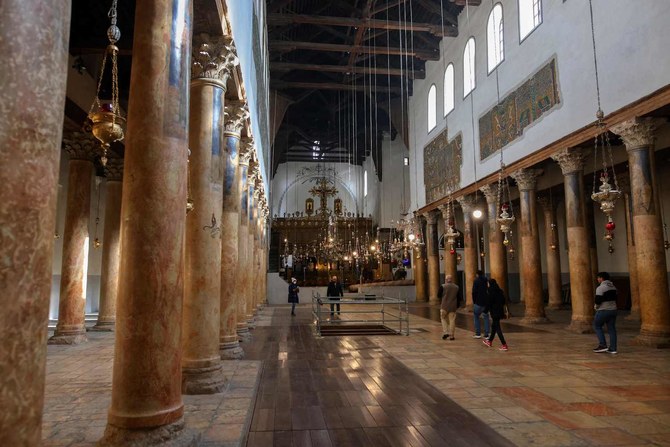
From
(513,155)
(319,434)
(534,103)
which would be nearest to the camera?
(319,434)

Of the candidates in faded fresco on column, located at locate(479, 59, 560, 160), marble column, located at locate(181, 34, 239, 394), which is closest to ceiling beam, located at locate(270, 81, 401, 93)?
faded fresco on column, located at locate(479, 59, 560, 160)

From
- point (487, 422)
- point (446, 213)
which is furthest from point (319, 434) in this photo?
point (446, 213)

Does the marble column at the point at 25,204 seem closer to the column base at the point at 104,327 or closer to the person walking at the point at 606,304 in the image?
the person walking at the point at 606,304

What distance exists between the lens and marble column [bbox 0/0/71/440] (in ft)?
5.80

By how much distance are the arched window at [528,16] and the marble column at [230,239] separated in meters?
10.2

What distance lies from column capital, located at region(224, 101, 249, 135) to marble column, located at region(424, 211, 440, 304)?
1605cm

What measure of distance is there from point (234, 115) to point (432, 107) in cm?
1627

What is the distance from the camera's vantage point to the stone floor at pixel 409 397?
4211 millimetres

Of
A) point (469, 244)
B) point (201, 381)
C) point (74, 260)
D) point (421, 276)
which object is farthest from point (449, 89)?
point (201, 381)

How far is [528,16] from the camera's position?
14453 mm

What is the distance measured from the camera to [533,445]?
394 centimetres

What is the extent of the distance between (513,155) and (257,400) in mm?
12524

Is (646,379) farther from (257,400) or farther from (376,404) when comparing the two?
(257,400)

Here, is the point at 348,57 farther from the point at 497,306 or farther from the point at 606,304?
the point at 606,304
